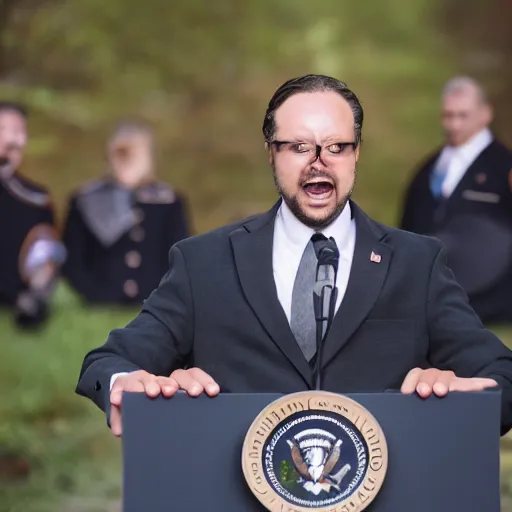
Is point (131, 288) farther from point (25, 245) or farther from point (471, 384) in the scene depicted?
point (471, 384)

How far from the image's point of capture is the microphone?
6.70 feet

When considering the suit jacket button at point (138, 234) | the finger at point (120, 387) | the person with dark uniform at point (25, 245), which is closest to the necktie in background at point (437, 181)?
the suit jacket button at point (138, 234)

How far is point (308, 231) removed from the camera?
2230 millimetres

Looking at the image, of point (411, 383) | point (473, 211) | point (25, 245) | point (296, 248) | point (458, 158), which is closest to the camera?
point (411, 383)

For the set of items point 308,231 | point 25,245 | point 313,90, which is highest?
point 313,90

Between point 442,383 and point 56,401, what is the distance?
14.1 feet

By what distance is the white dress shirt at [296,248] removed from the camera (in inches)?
87.0

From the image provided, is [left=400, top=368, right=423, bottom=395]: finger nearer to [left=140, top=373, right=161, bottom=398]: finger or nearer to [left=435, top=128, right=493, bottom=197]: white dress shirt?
[left=140, top=373, right=161, bottom=398]: finger

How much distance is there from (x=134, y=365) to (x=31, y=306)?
400 centimetres

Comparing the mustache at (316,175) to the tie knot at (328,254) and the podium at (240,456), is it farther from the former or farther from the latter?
the podium at (240,456)

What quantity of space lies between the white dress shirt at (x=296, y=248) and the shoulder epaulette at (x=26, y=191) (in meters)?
4.02

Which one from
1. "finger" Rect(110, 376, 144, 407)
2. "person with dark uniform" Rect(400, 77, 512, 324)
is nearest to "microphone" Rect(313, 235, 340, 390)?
"finger" Rect(110, 376, 144, 407)

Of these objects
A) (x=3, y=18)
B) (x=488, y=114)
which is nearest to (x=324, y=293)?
(x=488, y=114)

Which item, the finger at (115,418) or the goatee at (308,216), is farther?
the goatee at (308,216)
